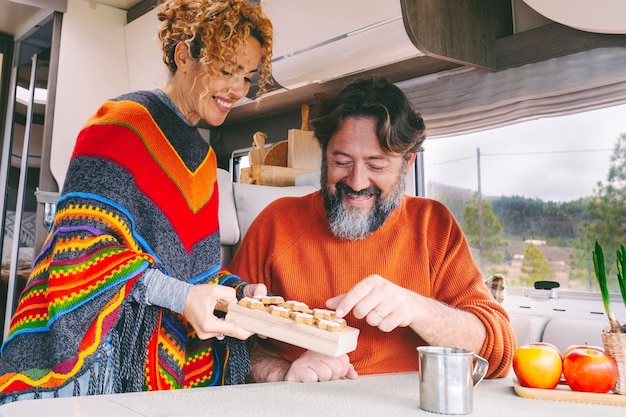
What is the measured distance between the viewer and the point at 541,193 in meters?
2.42

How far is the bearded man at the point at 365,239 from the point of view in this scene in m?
1.54

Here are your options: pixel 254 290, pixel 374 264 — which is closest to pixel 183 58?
pixel 254 290

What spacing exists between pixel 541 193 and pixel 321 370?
152cm

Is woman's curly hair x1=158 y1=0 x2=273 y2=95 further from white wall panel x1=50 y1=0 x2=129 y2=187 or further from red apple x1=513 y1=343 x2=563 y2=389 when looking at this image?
white wall panel x1=50 y1=0 x2=129 y2=187

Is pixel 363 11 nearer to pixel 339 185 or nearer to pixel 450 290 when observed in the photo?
pixel 339 185

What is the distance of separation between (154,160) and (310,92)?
1706 millimetres

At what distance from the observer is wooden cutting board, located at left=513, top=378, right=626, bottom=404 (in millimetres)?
1015

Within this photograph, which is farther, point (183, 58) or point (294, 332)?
point (183, 58)

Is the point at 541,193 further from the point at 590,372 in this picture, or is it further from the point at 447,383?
the point at 447,383

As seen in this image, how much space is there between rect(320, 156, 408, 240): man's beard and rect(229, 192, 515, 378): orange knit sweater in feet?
0.10

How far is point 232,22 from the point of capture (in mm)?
1427

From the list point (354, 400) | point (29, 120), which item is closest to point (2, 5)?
point (29, 120)

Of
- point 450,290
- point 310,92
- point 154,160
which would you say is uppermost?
point 310,92

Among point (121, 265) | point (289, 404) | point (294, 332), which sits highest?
point (121, 265)
